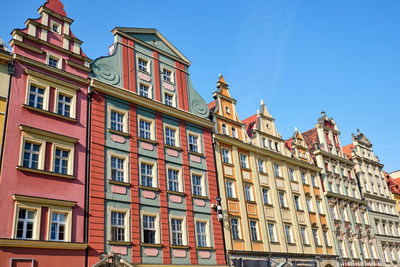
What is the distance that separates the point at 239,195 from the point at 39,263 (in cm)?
1595

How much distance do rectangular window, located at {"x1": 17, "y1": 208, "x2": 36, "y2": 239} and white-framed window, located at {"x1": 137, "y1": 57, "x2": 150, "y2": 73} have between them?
13.1m

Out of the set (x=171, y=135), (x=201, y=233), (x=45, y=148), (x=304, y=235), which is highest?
(x=171, y=135)

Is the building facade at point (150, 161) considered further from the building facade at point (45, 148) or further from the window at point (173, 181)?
the building facade at point (45, 148)

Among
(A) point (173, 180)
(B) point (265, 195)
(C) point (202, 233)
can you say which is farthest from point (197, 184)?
(B) point (265, 195)

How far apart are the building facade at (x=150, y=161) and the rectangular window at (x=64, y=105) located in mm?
1561

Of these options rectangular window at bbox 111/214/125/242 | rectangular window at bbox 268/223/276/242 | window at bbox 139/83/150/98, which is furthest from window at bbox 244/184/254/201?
rectangular window at bbox 111/214/125/242

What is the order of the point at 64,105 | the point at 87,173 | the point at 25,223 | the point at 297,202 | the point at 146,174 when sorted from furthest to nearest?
1. the point at 297,202
2. the point at 146,174
3. the point at 64,105
4. the point at 87,173
5. the point at 25,223

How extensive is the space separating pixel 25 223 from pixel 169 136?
11.6 metres

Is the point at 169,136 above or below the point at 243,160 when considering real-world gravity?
above

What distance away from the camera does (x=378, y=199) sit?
48.3 meters

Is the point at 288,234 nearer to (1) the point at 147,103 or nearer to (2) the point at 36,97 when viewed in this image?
(1) the point at 147,103

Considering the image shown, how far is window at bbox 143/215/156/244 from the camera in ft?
75.6

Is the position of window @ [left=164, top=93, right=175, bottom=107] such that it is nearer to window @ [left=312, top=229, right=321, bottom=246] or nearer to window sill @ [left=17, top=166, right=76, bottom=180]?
window sill @ [left=17, top=166, right=76, bottom=180]

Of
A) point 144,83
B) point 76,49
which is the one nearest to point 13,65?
point 76,49
